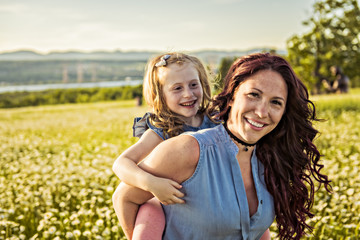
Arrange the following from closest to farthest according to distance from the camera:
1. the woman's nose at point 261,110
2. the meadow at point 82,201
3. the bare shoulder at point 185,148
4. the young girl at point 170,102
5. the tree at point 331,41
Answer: the bare shoulder at point 185,148 → the woman's nose at point 261,110 → the young girl at point 170,102 → the meadow at point 82,201 → the tree at point 331,41

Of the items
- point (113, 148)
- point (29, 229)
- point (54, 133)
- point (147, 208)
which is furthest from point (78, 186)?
point (54, 133)

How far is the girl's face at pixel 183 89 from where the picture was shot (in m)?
3.66

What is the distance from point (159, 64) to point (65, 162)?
446 cm

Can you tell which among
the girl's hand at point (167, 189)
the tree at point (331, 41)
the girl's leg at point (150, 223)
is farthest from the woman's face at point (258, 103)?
the tree at point (331, 41)

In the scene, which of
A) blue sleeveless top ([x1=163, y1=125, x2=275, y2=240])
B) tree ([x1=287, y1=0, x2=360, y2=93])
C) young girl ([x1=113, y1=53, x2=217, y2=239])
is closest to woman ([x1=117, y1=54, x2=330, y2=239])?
blue sleeveless top ([x1=163, y1=125, x2=275, y2=240])

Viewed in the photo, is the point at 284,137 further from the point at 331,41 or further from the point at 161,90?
the point at 331,41

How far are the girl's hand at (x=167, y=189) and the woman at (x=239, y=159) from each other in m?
0.04

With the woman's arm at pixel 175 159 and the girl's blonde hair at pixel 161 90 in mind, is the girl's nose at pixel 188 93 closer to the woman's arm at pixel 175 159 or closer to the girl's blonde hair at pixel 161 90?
the girl's blonde hair at pixel 161 90

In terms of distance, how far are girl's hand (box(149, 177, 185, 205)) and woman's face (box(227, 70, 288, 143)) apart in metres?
0.55

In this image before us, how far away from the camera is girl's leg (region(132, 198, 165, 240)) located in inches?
94.0

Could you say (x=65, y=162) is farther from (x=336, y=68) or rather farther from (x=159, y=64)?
(x=336, y=68)

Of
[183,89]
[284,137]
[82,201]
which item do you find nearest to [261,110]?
[284,137]

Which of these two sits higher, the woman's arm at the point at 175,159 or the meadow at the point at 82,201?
the woman's arm at the point at 175,159

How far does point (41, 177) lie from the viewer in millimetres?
6121
